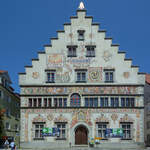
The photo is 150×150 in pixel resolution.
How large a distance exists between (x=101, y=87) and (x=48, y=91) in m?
6.60

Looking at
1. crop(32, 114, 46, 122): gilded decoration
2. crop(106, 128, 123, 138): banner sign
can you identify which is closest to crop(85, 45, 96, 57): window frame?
crop(106, 128, 123, 138): banner sign

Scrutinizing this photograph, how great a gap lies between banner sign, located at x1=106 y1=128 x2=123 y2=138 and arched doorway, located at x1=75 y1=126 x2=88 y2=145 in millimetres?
2706

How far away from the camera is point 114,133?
3697 centimetres

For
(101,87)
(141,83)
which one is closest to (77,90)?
(101,87)

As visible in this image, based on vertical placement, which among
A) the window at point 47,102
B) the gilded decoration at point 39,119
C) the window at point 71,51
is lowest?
the gilded decoration at point 39,119

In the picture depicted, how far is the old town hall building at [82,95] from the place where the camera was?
37094 mm

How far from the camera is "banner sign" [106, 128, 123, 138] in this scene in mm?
36938

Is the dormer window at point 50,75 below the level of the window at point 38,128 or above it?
above

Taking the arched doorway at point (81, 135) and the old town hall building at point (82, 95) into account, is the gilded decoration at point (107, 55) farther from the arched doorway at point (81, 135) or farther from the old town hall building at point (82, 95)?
the arched doorway at point (81, 135)

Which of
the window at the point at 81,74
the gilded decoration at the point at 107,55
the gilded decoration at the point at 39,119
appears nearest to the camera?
the gilded decoration at the point at 39,119

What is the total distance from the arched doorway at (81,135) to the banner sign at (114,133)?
2706mm

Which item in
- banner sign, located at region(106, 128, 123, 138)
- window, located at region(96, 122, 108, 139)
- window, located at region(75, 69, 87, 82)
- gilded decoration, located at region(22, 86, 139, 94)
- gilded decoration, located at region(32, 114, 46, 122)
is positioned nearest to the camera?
banner sign, located at region(106, 128, 123, 138)

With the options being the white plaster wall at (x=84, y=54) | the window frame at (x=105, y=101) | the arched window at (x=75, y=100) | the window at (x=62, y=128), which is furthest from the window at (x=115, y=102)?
the window at (x=62, y=128)

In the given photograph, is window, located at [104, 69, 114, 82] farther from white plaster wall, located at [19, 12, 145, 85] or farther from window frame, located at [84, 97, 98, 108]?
window frame, located at [84, 97, 98, 108]
